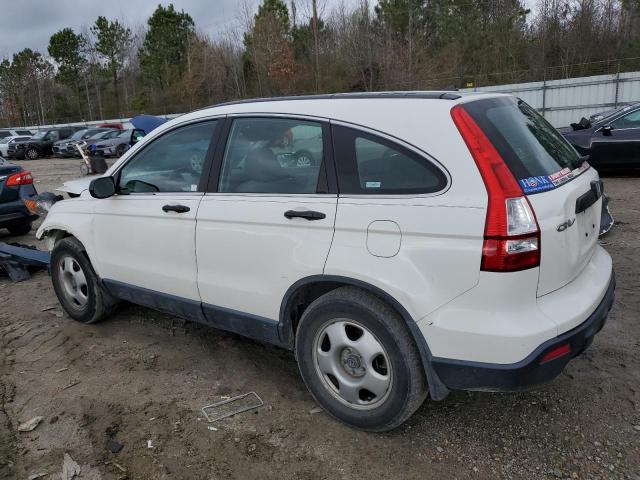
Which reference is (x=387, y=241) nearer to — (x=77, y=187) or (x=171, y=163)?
(x=171, y=163)

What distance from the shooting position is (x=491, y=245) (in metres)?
2.32

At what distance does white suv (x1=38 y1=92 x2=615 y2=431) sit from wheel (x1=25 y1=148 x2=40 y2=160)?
29.5m

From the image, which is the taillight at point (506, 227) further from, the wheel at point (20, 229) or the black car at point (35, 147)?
the black car at point (35, 147)

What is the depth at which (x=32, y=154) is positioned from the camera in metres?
29.1

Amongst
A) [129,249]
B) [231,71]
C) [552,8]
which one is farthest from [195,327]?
[231,71]

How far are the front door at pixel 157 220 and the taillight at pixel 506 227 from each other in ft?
6.03

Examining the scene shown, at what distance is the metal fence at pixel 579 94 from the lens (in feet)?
68.8

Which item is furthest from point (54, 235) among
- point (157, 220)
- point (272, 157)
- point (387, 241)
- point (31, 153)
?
point (31, 153)

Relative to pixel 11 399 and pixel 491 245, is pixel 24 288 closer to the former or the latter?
pixel 11 399

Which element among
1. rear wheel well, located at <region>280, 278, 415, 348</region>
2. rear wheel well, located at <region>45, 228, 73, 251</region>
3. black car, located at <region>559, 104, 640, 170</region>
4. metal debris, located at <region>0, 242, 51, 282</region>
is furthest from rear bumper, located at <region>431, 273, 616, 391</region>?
black car, located at <region>559, 104, 640, 170</region>

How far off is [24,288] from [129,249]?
2.68 meters

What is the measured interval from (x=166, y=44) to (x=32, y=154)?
77.2 feet

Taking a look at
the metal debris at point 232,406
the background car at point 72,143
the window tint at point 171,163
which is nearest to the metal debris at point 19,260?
the window tint at point 171,163

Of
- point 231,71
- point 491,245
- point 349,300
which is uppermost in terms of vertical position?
point 231,71
